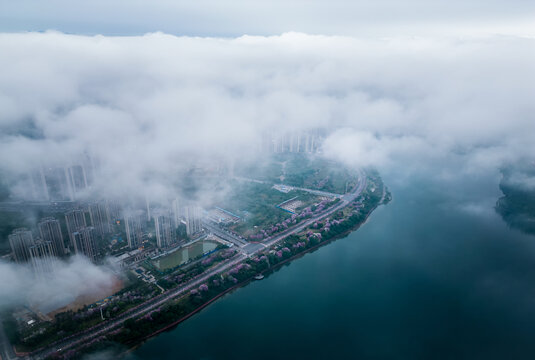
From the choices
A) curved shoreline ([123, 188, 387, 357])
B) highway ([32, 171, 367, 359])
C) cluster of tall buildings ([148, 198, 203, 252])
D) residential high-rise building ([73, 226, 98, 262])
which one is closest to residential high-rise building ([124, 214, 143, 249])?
cluster of tall buildings ([148, 198, 203, 252])

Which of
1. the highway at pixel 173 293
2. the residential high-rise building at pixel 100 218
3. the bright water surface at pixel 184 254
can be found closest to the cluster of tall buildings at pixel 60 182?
the residential high-rise building at pixel 100 218

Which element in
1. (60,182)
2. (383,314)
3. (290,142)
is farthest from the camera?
(290,142)

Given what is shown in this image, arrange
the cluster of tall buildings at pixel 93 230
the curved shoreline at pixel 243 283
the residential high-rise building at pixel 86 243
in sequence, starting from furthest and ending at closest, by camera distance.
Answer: the residential high-rise building at pixel 86 243, the cluster of tall buildings at pixel 93 230, the curved shoreline at pixel 243 283

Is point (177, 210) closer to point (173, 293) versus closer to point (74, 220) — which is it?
point (74, 220)

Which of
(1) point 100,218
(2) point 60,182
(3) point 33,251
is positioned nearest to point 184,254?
(1) point 100,218

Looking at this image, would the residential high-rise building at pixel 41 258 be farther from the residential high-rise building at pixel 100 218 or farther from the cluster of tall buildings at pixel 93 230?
the residential high-rise building at pixel 100 218

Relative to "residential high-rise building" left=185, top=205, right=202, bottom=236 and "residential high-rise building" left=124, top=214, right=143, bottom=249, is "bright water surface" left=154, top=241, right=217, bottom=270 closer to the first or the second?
"residential high-rise building" left=185, top=205, right=202, bottom=236

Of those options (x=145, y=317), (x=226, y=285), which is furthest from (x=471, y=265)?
(x=145, y=317)
